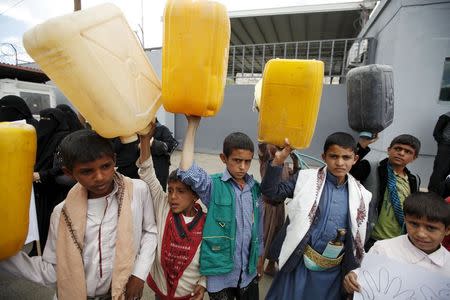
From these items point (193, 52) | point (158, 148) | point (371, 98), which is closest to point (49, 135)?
point (158, 148)

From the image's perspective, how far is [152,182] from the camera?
129 cm

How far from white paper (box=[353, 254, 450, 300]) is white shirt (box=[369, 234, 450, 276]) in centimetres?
4

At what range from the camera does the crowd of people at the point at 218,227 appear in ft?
3.57

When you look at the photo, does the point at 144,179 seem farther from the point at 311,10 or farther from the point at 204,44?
the point at 311,10

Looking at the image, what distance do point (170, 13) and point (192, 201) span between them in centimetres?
88

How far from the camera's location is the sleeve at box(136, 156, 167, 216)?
124 cm

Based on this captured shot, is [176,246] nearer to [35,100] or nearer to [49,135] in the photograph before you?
[49,135]

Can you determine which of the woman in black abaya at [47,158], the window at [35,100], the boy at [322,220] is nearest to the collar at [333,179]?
the boy at [322,220]

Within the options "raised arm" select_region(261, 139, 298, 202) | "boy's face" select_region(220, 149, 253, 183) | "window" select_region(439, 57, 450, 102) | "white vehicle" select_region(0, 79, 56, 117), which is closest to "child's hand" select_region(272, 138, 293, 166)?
"raised arm" select_region(261, 139, 298, 202)

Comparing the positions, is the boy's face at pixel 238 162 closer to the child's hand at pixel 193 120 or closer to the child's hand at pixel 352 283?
the child's hand at pixel 193 120

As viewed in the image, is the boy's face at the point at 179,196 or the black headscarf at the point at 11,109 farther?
the black headscarf at the point at 11,109

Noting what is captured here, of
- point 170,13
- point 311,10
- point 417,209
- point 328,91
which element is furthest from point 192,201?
point 311,10

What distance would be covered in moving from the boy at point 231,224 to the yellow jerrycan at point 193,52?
1.26 feet

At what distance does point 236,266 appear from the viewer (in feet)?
4.61
